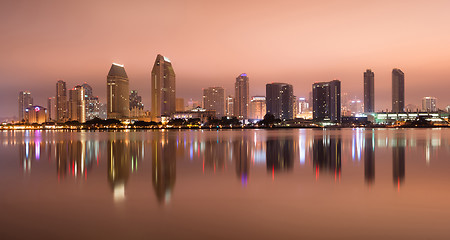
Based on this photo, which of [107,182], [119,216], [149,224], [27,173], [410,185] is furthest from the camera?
[27,173]

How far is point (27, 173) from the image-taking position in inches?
805

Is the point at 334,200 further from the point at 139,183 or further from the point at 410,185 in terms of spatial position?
the point at 139,183

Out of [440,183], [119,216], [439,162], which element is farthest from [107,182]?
[439,162]

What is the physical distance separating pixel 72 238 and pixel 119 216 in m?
1.95

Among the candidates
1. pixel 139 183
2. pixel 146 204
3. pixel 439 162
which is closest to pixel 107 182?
pixel 139 183

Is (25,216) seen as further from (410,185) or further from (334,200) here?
(410,185)

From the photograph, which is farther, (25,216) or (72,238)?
(25,216)

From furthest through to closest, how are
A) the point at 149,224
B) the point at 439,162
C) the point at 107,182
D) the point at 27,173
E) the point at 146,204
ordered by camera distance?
the point at 439,162 < the point at 27,173 < the point at 107,182 < the point at 146,204 < the point at 149,224

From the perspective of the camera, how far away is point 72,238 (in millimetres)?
8500

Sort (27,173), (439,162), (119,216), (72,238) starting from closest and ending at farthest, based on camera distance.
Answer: (72,238) → (119,216) → (27,173) → (439,162)

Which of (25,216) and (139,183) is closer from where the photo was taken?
(25,216)

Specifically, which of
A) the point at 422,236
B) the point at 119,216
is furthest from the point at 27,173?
the point at 422,236

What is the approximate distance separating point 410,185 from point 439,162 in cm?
1075

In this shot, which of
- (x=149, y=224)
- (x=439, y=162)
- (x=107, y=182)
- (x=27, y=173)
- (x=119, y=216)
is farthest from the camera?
(x=439, y=162)
